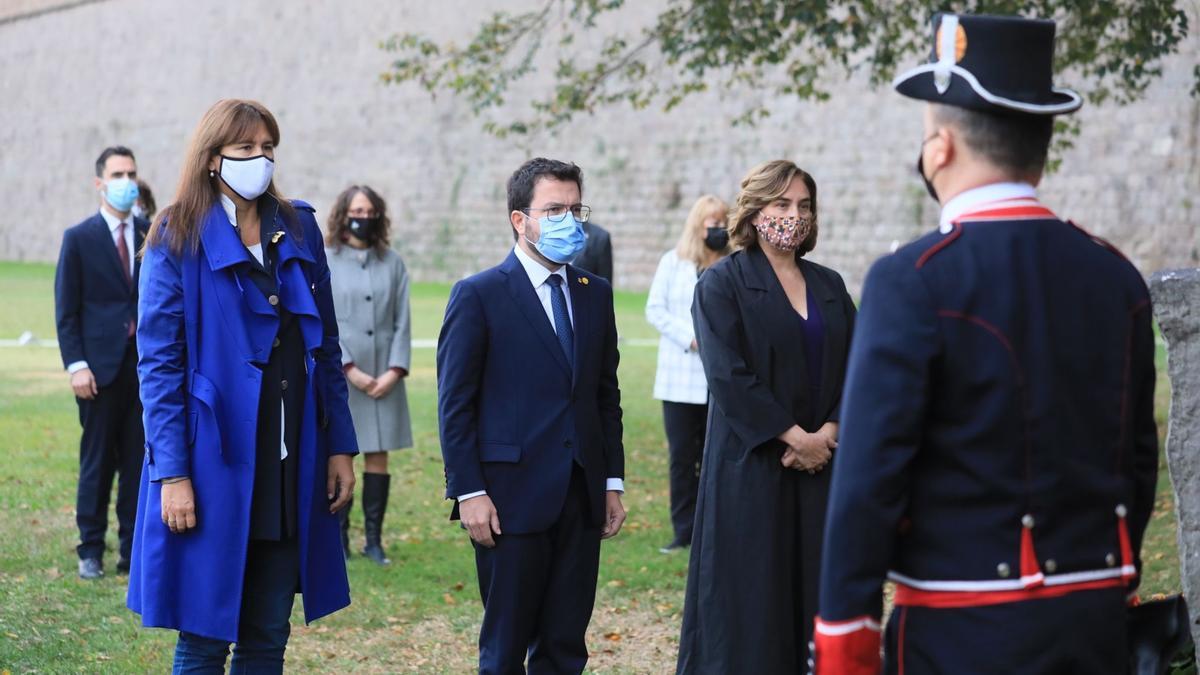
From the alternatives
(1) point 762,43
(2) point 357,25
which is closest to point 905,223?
(1) point 762,43

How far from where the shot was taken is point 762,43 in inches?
406

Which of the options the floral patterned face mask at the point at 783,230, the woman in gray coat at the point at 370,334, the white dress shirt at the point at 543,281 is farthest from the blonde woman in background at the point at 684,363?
the white dress shirt at the point at 543,281

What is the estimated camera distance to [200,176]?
13.3ft

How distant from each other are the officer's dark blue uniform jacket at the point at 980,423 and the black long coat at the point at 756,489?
1.95 metres

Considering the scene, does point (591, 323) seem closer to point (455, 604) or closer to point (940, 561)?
point (940, 561)

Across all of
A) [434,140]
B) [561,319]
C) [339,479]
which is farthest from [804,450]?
[434,140]

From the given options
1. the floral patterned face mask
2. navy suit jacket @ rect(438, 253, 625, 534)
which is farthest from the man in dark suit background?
navy suit jacket @ rect(438, 253, 625, 534)

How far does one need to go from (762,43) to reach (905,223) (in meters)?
13.0

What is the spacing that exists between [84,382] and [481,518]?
3.48 m

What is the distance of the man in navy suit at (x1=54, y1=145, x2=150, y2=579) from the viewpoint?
22.7 feet

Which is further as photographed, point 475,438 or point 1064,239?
point 475,438

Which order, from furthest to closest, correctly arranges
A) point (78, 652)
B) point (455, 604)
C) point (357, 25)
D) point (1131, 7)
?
point (357, 25) → point (1131, 7) → point (455, 604) → point (78, 652)

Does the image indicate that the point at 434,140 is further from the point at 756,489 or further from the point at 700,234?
the point at 756,489

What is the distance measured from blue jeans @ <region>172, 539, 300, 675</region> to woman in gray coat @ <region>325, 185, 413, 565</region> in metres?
3.19
